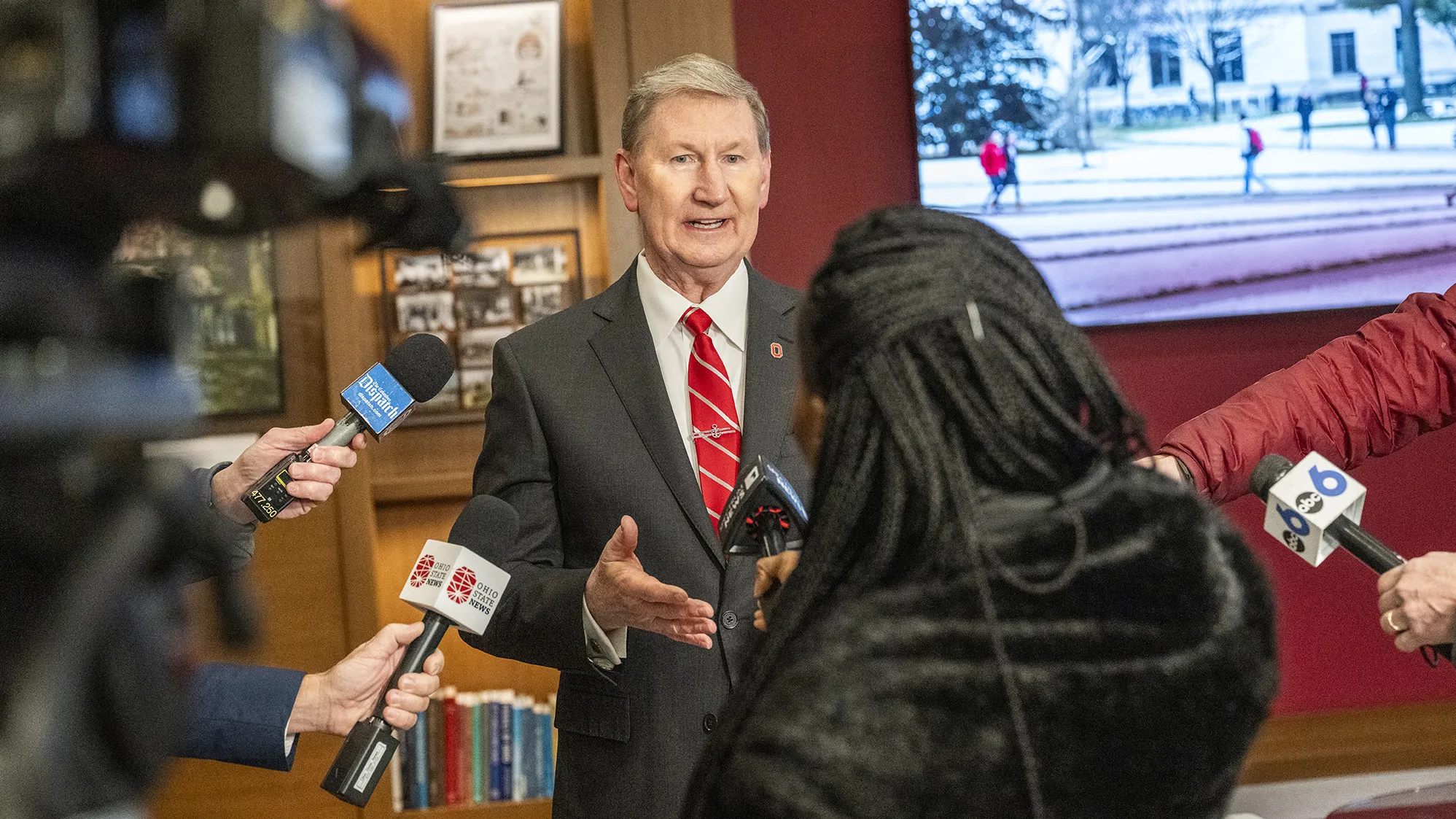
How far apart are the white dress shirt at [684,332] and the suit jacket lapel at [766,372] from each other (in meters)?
0.02

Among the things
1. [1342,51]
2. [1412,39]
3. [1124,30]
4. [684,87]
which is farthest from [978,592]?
[1412,39]

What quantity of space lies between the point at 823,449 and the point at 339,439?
599mm

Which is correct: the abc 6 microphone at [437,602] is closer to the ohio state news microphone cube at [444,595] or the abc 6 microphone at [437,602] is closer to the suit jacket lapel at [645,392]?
the ohio state news microphone cube at [444,595]

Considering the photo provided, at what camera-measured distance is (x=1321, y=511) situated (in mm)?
1407

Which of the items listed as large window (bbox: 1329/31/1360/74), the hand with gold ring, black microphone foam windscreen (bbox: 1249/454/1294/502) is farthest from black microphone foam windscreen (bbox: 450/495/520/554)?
large window (bbox: 1329/31/1360/74)

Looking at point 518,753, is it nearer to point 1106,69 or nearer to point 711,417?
point 711,417

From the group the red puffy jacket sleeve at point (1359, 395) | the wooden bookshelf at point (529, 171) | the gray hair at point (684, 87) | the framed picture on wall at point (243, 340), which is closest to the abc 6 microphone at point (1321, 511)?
the red puffy jacket sleeve at point (1359, 395)

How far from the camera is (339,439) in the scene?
54.3 inches

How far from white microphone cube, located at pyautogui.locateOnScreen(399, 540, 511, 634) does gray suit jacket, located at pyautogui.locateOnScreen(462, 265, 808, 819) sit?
348mm

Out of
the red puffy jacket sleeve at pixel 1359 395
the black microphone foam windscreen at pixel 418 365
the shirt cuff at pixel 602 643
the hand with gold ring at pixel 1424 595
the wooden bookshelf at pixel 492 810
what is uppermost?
the black microphone foam windscreen at pixel 418 365

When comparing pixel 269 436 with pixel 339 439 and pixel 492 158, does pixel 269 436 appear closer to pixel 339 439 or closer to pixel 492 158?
pixel 339 439

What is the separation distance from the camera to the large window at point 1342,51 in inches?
132

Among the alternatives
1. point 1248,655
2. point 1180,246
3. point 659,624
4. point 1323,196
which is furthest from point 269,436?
point 1323,196

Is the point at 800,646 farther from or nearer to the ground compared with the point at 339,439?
nearer to the ground
